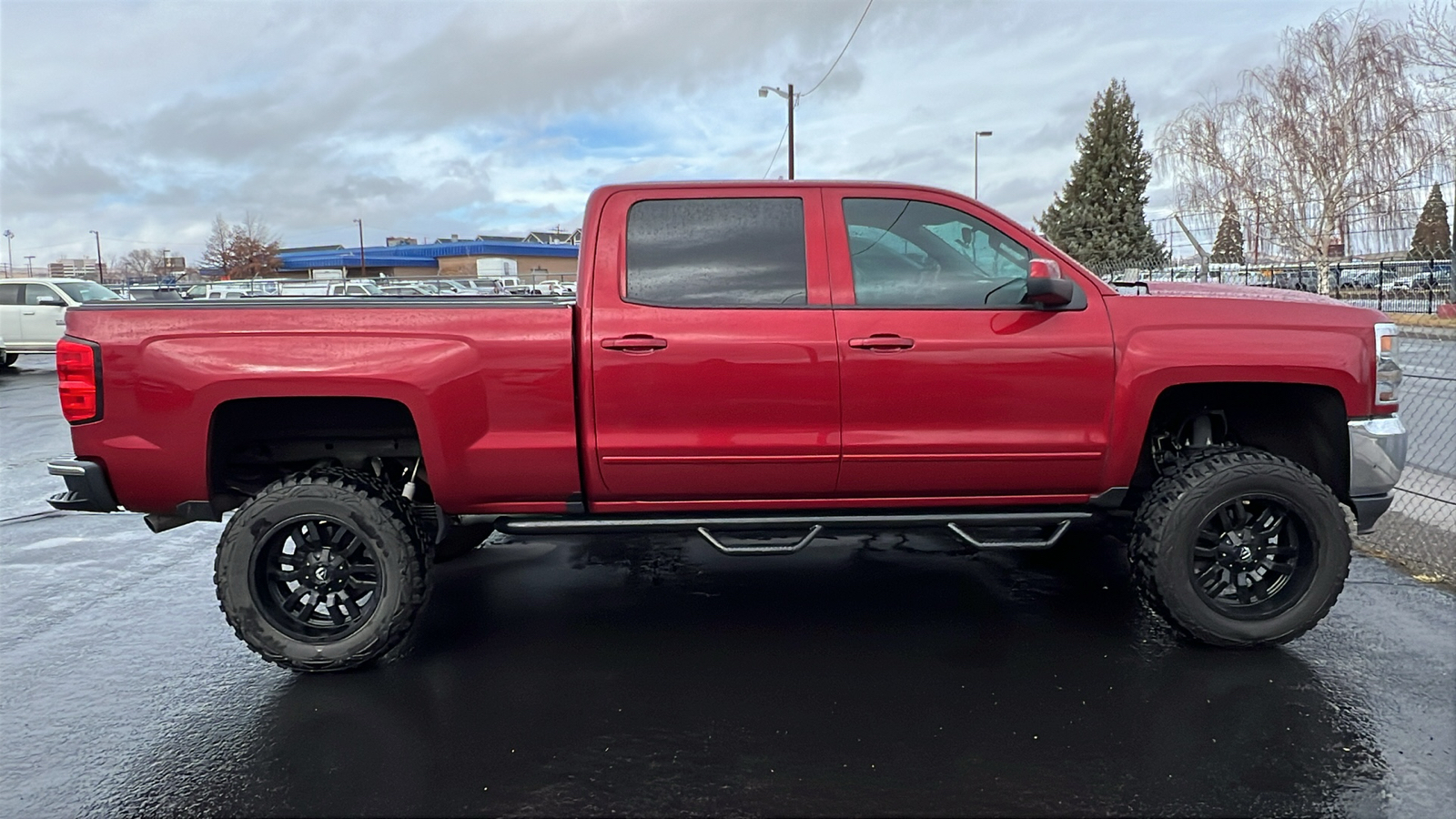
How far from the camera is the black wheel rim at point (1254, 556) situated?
3969mm

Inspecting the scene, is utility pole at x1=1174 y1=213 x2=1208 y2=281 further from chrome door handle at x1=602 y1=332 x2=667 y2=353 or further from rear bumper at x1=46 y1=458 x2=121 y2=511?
rear bumper at x1=46 y1=458 x2=121 y2=511

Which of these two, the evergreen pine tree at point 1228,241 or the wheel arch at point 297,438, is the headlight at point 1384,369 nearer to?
the wheel arch at point 297,438

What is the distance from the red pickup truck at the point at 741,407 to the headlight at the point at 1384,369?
1 centimetres

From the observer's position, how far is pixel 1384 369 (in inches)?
157

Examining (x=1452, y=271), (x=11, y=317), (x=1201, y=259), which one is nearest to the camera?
(x=1201, y=259)

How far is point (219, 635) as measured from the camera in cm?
441

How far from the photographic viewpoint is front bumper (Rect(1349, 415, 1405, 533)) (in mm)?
3971

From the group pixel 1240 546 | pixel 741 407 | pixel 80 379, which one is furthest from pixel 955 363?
pixel 80 379

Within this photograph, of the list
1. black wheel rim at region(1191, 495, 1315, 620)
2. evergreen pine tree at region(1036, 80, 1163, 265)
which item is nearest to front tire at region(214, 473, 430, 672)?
black wheel rim at region(1191, 495, 1315, 620)

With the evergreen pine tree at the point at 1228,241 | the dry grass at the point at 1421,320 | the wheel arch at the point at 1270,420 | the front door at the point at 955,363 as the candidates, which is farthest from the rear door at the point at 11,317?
A: the evergreen pine tree at the point at 1228,241

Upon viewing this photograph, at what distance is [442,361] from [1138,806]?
2955mm

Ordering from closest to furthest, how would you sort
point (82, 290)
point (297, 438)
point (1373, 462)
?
point (1373, 462), point (297, 438), point (82, 290)

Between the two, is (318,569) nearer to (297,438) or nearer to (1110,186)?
(297,438)

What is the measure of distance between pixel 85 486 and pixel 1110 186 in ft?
131
